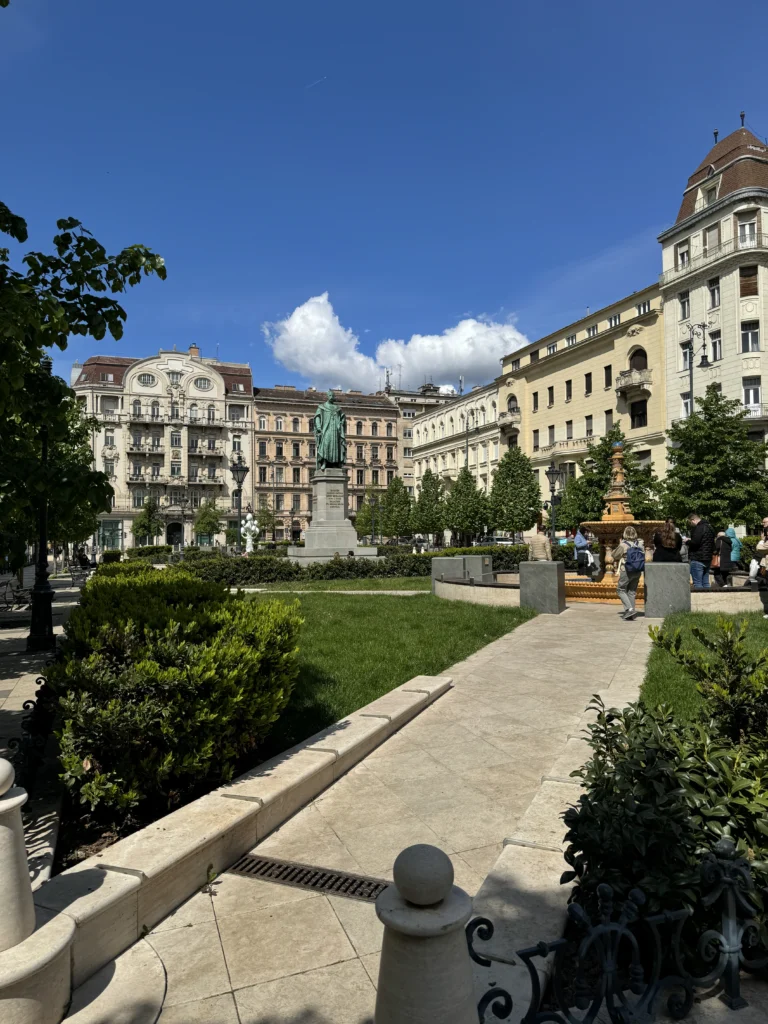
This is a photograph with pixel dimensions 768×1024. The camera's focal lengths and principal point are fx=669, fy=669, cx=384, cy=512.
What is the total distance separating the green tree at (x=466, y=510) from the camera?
Result: 54031 mm

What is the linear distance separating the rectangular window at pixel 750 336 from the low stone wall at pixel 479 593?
29.7 meters

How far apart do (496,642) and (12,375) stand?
8261 mm

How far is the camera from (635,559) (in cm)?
1254

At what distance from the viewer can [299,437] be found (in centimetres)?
8550

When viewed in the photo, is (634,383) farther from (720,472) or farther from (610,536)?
(610,536)

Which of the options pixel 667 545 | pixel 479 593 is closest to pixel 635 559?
pixel 667 545

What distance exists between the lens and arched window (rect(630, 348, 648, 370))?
4638 cm

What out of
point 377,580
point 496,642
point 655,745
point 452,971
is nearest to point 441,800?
point 655,745

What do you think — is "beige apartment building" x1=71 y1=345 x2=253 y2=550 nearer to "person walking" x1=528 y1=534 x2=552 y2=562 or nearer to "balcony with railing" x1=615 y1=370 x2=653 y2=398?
"balcony with railing" x1=615 y1=370 x2=653 y2=398

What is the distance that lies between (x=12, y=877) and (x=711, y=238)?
1832 inches

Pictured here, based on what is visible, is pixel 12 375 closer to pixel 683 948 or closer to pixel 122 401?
pixel 683 948

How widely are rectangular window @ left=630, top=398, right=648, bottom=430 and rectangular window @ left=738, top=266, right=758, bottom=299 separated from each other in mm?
9938

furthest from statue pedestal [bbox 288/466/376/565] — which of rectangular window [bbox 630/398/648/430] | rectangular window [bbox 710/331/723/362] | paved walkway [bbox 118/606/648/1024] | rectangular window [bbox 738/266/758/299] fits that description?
rectangular window [bbox 630/398/648/430]

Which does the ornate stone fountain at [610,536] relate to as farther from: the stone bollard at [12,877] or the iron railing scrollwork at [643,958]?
the stone bollard at [12,877]
